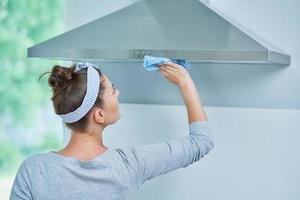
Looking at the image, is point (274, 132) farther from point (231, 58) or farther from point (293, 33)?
point (231, 58)

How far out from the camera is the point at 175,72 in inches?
48.8

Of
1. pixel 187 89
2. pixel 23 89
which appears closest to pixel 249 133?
pixel 187 89

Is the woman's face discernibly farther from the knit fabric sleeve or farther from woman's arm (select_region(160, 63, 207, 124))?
woman's arm (select_region(160, 63, 207, 124))

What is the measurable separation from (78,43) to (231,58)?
0.44 metres

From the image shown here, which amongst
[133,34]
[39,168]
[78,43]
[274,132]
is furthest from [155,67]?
[274,132]

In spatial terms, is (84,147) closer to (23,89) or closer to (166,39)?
(166,39)

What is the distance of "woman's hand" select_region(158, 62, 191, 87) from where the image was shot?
123 centimetres

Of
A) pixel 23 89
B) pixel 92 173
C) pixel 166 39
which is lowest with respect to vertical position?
pixel 92 173

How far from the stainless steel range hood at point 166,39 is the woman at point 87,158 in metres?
0.21

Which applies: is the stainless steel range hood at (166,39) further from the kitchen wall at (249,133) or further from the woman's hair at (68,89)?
the woman's hair at (68,89)

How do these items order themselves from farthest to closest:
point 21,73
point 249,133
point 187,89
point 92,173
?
point 21,73
point 249,133
point 187,89
point 92,173

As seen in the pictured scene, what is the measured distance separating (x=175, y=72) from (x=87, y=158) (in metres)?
0.31

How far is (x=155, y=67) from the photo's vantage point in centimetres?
124

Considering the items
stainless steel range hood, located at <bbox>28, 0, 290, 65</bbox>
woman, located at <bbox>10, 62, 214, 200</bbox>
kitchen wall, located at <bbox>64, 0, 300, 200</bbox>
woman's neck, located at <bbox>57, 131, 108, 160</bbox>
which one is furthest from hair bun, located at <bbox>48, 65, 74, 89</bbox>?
kitchen wall, located at <bbox>64, 0, 300, 200</bbox>
